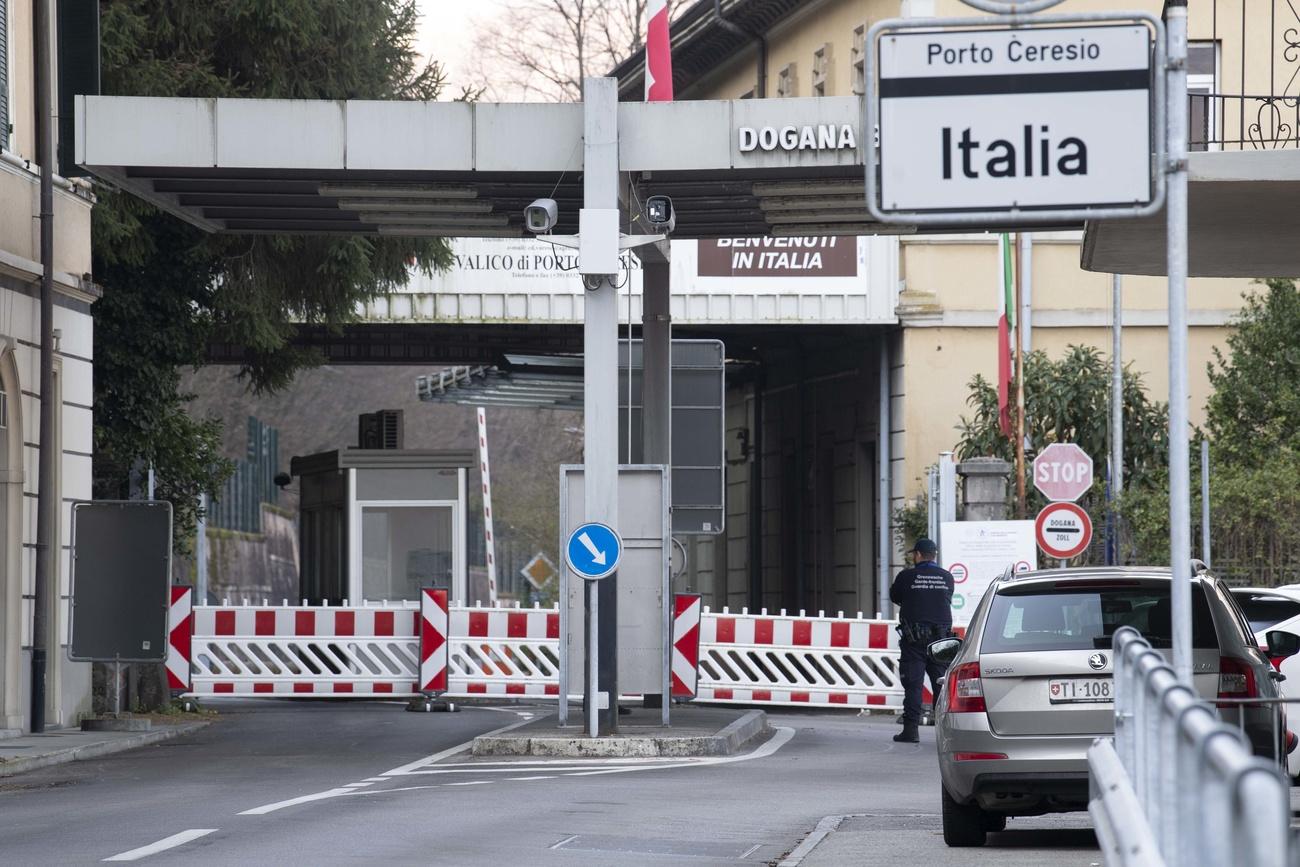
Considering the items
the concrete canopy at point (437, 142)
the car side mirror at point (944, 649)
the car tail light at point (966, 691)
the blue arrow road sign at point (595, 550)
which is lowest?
the car tail light at point (966, 691)

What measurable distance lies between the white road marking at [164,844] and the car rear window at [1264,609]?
7.62 metres

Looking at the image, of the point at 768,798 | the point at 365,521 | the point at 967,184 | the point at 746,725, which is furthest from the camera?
the point at 365,521

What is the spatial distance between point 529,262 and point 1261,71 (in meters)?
11.2

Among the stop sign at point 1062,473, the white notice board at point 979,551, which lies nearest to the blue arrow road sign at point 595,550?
the white notice board at point 979,551

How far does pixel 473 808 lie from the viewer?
13.4 metres

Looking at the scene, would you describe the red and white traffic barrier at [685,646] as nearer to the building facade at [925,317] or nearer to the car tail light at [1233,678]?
the building facade at [925,317]

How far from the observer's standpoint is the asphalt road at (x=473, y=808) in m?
11.1

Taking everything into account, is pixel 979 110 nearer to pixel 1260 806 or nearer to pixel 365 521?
pixel 1260 806

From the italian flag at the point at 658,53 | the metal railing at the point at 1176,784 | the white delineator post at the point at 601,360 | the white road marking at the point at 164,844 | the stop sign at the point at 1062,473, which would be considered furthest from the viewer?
the stop sign at the point at 1062,473

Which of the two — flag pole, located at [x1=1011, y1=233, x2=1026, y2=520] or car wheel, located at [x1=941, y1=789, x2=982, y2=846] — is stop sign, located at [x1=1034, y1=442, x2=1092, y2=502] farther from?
car wheel, located at [x1=941, y1=789, x2=982, y2=846]

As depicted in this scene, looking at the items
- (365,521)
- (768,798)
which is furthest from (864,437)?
(768,798)

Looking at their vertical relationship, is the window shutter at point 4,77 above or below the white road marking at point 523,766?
above

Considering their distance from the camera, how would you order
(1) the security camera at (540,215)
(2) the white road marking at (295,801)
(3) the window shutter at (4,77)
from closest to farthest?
(2) the white road marking at (295,801) → (1) the security camera at (540,215) → (3) the window shutter at (4,77)

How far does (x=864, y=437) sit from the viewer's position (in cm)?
3609
